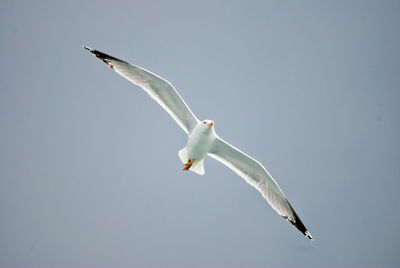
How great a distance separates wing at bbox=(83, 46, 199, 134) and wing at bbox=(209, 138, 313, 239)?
3.13 feet

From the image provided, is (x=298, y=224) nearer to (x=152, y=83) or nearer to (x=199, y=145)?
(x=199, y=145)

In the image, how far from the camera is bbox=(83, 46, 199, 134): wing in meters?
7.28

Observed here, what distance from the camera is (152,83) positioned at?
7.38 m

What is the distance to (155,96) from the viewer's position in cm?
748

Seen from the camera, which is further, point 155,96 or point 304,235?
point 304,235

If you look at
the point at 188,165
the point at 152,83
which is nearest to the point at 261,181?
the point at 188,165

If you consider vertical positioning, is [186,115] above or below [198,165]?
above

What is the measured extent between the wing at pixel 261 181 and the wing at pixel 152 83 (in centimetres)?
95

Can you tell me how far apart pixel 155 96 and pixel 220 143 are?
1371mm

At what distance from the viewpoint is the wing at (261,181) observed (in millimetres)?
7867

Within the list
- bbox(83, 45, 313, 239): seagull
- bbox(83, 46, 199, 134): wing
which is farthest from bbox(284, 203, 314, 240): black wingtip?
bbox(83, 46, 199, 134): wing

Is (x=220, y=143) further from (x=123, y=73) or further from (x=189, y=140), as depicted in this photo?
(x=123, y=73)

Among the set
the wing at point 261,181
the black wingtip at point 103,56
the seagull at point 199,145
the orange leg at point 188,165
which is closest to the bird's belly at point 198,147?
the seagull at point 199,145

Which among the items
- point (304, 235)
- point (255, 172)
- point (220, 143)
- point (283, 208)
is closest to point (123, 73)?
point (220, 143)
